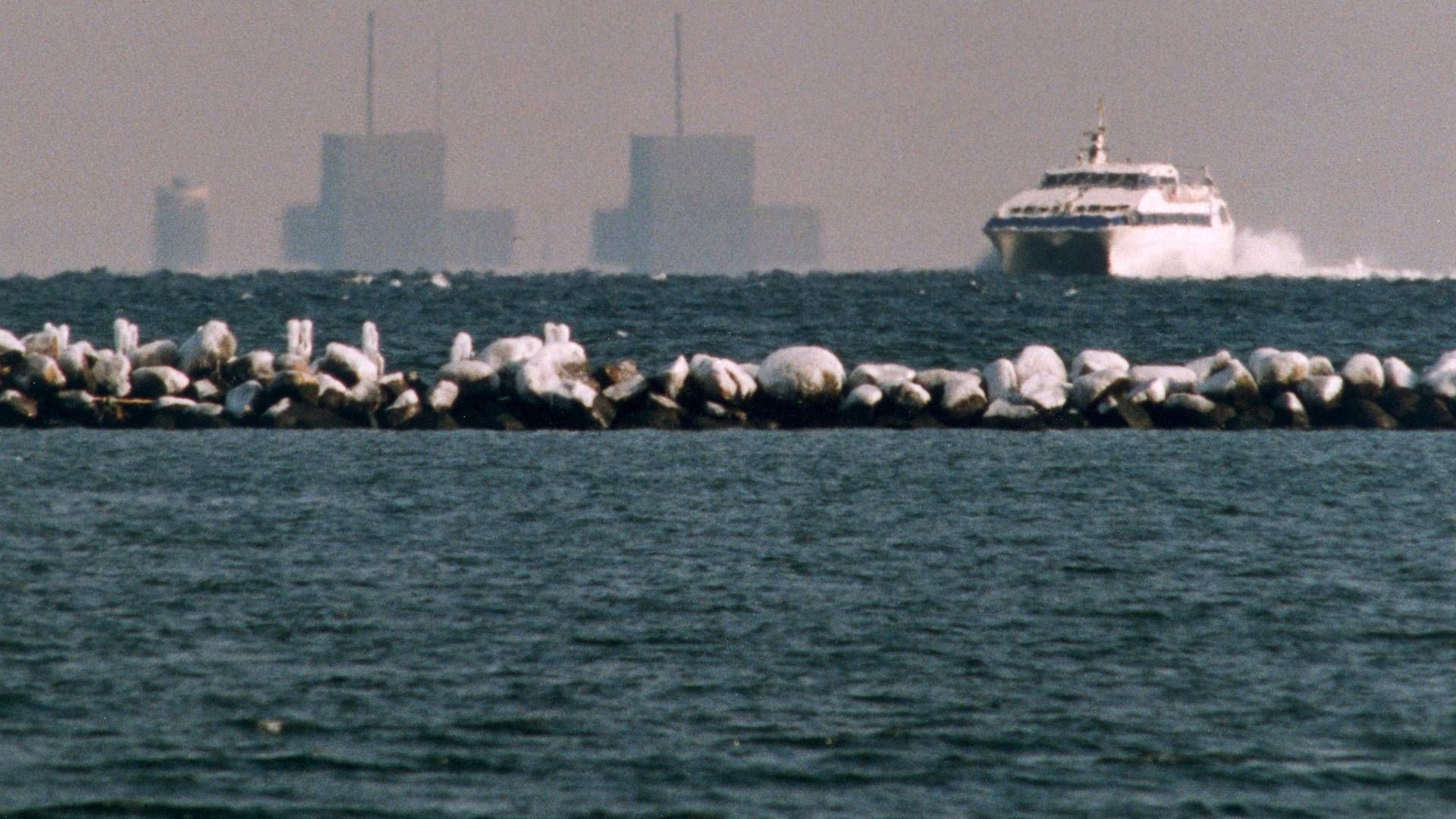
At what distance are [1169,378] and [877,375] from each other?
4.77 m

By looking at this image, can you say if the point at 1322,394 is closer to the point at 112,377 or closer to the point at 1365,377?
the point at 1365,377

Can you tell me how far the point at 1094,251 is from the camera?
112 m

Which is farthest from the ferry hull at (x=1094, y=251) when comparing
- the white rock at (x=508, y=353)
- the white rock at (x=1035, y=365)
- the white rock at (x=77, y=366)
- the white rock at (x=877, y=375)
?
the white rock at (x=77, y=366)

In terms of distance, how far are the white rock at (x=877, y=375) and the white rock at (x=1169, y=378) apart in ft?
12.1

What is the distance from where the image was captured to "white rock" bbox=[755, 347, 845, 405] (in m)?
35.3

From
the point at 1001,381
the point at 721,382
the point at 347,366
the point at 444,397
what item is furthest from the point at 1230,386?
the point at 347,366

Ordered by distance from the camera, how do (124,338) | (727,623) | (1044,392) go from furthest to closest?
1. (124,338)
2. (1044,392)
3. (727,623)

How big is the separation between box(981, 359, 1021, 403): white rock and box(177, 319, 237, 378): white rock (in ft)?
41.2

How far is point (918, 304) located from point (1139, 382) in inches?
1644

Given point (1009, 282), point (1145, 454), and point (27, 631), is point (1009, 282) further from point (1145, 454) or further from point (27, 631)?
point (27, 631)


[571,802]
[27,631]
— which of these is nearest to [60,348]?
[27,631]

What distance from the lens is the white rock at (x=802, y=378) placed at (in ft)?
116

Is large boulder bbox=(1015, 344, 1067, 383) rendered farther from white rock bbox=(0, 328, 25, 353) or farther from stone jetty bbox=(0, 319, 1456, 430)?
white rock bbox=(0, 328, 25, 353)

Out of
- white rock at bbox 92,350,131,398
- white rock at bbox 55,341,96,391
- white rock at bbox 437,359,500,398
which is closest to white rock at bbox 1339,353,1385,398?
white rock at bbox 437,359,500,398
